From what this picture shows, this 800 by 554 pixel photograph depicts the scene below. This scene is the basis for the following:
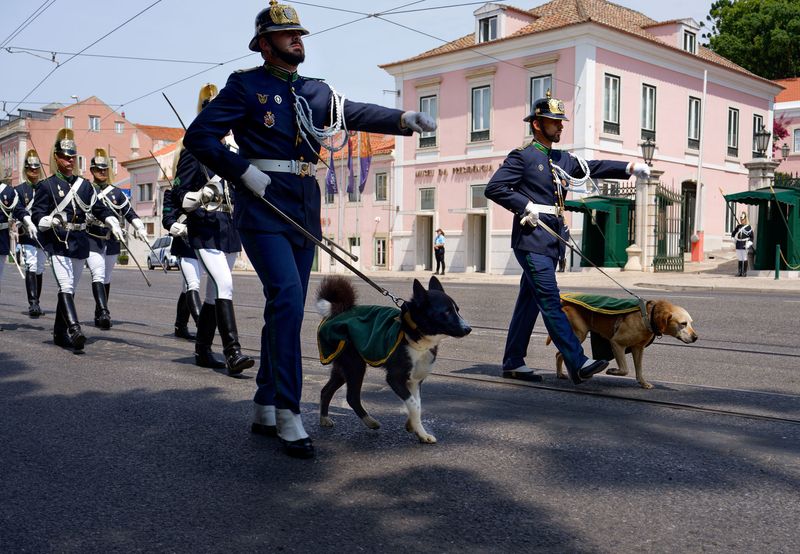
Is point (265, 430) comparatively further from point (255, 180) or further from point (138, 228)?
point (138, 228)

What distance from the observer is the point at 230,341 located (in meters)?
6.74

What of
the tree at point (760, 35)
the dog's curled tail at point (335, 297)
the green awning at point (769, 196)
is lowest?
the dog's curled tail at point (335, 297)

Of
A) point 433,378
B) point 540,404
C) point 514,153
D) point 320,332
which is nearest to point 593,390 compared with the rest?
point 540,404

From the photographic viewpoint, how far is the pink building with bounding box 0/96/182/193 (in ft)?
224

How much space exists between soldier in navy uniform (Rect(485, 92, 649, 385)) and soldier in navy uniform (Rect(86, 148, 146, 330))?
4.81 m

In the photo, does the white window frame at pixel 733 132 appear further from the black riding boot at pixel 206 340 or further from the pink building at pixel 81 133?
the pink building at pixel 81 133

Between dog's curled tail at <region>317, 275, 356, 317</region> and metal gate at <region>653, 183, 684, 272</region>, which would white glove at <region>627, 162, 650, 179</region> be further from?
metal gate at <region>653, 183, 684, 272</region>

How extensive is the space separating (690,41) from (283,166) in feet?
119

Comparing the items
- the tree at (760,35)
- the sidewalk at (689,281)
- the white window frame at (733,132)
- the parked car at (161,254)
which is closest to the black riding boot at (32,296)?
the sidewalk at (689,281)

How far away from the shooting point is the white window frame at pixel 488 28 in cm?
3534

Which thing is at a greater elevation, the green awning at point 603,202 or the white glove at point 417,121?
the green awning at point 603,202

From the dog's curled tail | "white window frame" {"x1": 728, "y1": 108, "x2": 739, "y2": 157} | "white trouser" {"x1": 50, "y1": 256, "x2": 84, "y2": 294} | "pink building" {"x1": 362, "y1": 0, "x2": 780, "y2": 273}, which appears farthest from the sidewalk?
the dog's curled tail

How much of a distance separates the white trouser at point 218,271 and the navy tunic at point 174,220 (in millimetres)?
857

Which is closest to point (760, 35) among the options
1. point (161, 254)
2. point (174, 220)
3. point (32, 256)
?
point (161, 254)
